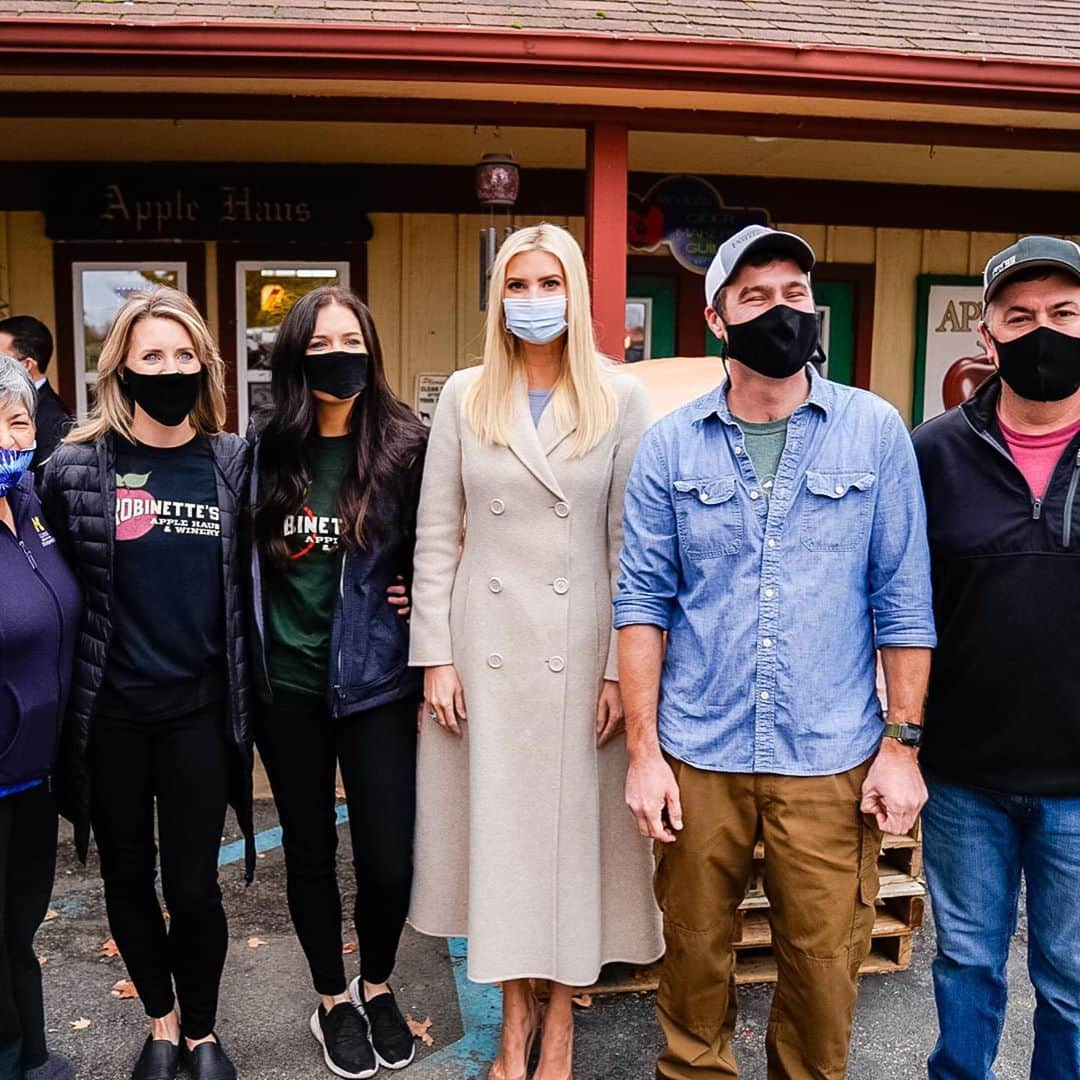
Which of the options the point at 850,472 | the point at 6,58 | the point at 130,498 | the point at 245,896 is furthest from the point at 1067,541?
the point at 6,58

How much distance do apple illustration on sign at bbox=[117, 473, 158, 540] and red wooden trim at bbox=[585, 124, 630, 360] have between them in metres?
2.92

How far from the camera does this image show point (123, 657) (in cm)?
265

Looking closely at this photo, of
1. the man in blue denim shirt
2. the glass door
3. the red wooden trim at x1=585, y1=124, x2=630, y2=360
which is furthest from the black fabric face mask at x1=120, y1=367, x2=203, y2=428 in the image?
the glass door

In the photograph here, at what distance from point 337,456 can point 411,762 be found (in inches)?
31.9

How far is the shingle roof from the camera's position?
4613 millimetres

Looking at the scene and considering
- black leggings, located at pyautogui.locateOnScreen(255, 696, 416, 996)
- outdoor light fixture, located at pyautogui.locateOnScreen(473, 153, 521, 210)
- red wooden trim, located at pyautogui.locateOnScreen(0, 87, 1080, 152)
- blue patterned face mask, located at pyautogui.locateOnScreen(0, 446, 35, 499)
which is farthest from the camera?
outdoor light fixture, located at pyautogui.locateOnScreen(473, 153, 521, 210)

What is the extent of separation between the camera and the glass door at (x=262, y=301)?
7.08 m

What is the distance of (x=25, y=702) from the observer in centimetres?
248

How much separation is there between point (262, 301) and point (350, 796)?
4908 millimetres

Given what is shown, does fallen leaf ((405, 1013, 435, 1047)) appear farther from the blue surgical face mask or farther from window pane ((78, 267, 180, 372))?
window pane ((78, 267, 180, 372))

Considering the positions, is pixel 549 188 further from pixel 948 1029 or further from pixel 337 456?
pixel 948 1029

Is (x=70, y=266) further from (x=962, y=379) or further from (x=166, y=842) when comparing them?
(x=962, y=379)

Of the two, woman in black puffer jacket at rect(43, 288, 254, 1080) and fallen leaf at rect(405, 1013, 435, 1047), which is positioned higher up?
woman in black puffer jacket at rect(43, 288, 254, 1080)

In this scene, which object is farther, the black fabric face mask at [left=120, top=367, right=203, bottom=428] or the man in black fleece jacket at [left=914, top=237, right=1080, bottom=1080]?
the black fabric face mask at [left=120, top=367, right=203, bottom=428]
